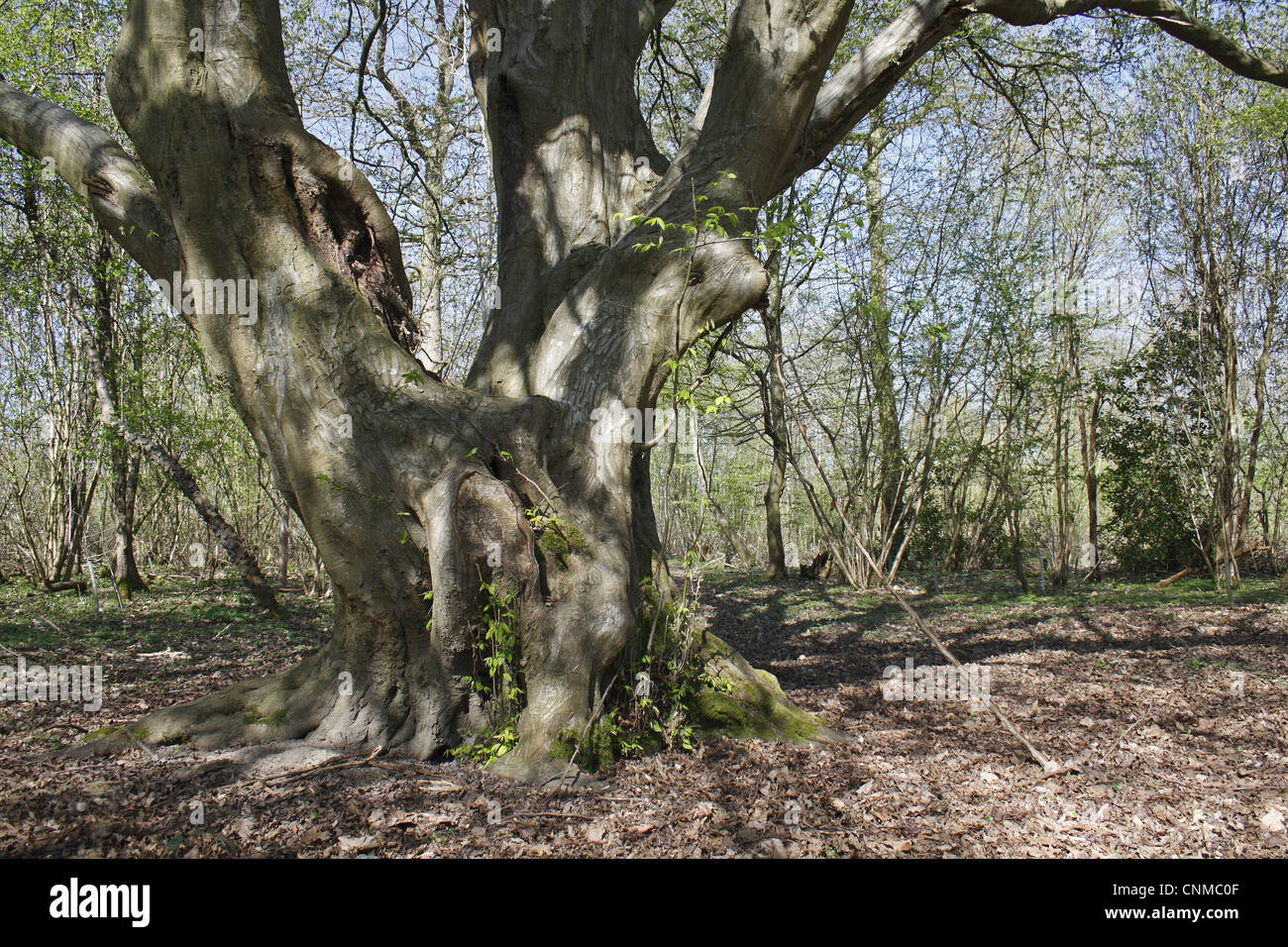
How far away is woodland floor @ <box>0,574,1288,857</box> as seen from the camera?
8.87ft

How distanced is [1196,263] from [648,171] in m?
7.15

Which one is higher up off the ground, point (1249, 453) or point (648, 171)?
point (648, 171)

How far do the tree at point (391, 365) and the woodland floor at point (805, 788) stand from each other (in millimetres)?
458

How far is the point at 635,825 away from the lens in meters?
2.89

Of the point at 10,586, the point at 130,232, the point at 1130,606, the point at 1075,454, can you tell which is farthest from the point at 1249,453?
the point at 10,586

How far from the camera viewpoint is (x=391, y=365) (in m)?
3.77

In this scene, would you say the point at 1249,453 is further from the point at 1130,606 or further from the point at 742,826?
the point at 742,826

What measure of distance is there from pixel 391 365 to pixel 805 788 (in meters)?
2.71

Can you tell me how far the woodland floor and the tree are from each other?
18.0 inches
